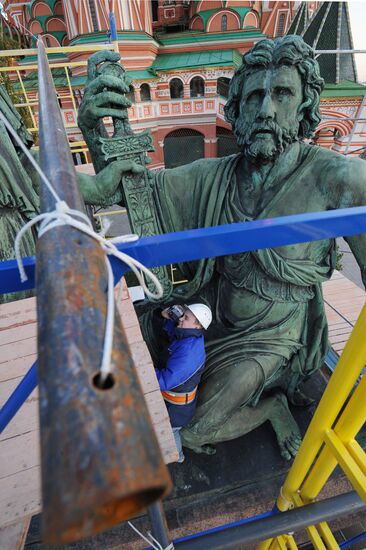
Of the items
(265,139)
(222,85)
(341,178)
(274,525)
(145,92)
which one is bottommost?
(145,92)

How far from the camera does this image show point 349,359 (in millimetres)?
987

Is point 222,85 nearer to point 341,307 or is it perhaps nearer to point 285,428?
point 341,307

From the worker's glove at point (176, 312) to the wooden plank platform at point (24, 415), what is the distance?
0.25 metres

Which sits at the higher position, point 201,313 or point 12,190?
point 12,190

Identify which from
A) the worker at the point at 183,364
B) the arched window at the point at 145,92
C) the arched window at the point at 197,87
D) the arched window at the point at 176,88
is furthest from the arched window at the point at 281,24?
the worker at the point at 183,364

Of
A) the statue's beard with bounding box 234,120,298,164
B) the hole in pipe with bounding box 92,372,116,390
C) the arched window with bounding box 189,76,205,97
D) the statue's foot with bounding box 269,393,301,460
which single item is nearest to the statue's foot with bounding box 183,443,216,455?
the statue's foot with bounding box 269,393,301,460

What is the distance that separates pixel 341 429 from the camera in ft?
3.62

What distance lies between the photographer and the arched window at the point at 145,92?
34.7ft

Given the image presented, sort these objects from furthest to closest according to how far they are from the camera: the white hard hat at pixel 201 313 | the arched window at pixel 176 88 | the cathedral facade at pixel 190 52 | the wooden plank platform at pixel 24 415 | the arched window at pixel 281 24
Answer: the arched window at pixel 281 24 → the arched window at pixel 176 88 → the cathedral facade at pixel 190 52 → the white hard hat at pixel 201 313 → the wooden plank platform at pixel 24 415

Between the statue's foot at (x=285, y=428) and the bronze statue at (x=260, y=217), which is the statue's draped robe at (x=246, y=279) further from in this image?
the statue's foot at (x=285, y=428)

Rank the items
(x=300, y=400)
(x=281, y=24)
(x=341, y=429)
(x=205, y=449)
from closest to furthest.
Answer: (x=341, y=429) < (x=205, y=449) < (x=300, y=400) < (x=281, y=24)

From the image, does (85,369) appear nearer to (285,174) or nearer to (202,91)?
(285,174)

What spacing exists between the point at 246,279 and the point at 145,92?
1096 centimetres

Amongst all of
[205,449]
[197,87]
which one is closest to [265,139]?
[205,449]
